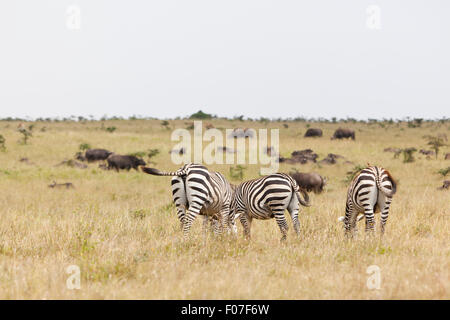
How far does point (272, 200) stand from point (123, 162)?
2071 cm

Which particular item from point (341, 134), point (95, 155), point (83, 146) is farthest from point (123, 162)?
point (341, 134)

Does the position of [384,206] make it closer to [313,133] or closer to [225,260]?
[225,260]

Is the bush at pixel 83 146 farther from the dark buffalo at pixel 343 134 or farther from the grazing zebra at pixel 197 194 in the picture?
the grazing zebra at pixel 197 194

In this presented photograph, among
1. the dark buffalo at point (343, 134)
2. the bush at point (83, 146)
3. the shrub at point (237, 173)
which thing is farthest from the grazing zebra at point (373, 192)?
the dark buffalo at point (343, 134)

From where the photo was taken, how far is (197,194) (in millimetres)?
8141

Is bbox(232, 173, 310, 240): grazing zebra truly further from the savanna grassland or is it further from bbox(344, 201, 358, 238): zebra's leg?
bbox(344, 201, 358, 238): zebra's leg

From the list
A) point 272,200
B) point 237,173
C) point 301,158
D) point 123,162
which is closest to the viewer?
point 272,200

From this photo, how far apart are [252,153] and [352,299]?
90.9 feet

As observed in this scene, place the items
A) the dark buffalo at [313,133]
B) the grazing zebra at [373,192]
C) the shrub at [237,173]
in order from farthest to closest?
the dark buffalo at [313,133] → the shrub at [237,173] → the grazing zebra at [373,192]

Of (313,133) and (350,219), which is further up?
(313,133)

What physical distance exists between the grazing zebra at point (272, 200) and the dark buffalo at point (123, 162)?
19.3m

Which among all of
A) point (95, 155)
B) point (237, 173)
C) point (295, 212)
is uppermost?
point (95, 155)

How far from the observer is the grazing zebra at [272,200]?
8.09 meters
